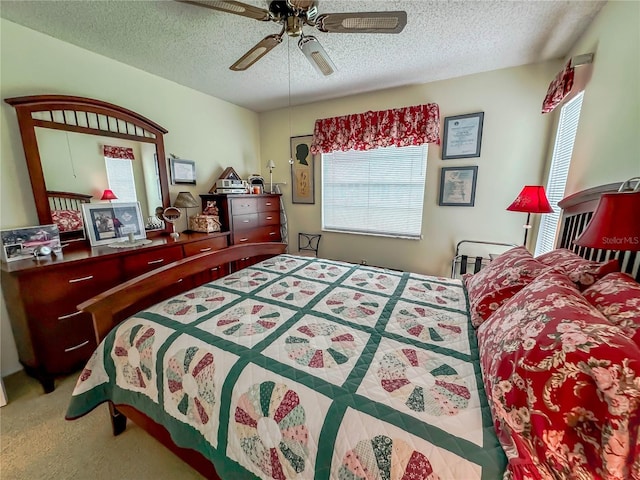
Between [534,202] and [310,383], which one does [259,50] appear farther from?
[534,202]

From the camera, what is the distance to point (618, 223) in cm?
80

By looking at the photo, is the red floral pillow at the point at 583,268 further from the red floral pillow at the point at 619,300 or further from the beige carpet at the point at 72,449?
the beige carpet at the point at 72,449

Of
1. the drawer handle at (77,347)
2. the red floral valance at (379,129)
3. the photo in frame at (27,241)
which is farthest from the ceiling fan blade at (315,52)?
the drawer handle at (77,347)

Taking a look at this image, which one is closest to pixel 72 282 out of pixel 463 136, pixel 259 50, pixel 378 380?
pixel 259 50

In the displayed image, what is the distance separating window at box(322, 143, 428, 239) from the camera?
309 centimetres

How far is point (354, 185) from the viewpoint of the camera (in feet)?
11.2

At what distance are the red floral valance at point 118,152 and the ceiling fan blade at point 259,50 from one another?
143 cm

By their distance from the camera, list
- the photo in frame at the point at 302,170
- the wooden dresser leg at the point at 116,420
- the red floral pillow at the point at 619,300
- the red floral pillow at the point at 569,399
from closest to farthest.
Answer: the red floral pillow at the point at 569,399 → the red floral pillow at the point at 619,300 → the wooden dresser leg at the point at 116,420 → the photo in frame at the point at 302,170

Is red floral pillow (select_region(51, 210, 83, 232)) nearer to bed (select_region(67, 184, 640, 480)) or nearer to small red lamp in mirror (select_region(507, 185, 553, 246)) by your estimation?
bed (select_region(67, 184, 640, 480))

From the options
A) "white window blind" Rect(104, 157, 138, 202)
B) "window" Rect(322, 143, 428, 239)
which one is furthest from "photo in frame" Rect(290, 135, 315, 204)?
"white window blind" Rect(104, 157, 138, 202)

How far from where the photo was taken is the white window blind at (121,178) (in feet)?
7.61

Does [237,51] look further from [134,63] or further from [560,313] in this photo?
[560,313]

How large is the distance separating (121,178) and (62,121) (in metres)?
0.55

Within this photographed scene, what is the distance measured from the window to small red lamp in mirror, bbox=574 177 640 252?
7.49ft
